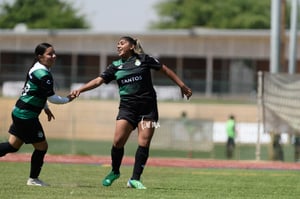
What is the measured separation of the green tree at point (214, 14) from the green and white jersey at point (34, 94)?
77.4 meters

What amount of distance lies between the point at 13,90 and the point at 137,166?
27.9 m

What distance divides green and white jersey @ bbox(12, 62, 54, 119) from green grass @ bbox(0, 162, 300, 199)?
101 cm

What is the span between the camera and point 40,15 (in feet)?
271

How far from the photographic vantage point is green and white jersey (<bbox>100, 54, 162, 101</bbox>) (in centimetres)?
1220

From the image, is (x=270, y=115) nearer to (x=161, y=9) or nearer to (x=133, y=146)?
(x=133, y=146)

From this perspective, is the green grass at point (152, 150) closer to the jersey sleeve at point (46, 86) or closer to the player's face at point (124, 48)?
the player's face at point (124, 48)

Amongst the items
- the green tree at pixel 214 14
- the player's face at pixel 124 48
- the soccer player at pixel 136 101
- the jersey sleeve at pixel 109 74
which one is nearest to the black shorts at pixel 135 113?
Result: the soccer player at pixel 136 101

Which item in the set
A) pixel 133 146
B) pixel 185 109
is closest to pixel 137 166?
pixel 133 146

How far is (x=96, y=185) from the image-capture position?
41.9 ft

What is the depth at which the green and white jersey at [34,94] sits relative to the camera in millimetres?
11891

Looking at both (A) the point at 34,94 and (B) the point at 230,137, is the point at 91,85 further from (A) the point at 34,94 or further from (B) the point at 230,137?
(B) the point at 230,137

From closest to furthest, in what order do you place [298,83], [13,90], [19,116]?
[19,116] → [298,83] → [13,90]

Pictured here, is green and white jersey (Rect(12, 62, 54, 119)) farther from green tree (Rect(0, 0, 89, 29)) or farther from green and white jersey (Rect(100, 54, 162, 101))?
green tree (Rect(0, 0, 89, 29))

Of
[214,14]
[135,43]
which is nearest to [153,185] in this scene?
[135,43]
